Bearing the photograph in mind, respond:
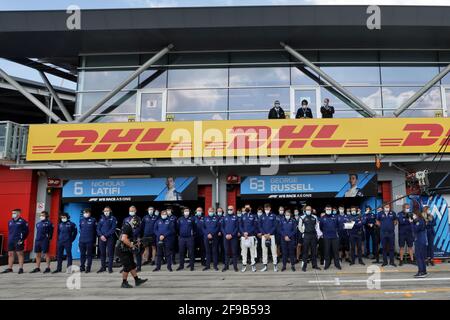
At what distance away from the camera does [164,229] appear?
1240 cm

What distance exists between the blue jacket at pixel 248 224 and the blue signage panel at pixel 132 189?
3.20m

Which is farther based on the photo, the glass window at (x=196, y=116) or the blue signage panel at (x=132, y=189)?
the glass window at (x=196, y=116)

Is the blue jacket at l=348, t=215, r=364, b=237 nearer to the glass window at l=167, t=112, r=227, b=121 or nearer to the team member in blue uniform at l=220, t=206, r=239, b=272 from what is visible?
the team member in blue uniform at l=220, t=206, r=239, b=272

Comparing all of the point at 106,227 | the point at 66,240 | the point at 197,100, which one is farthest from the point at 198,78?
the point at 66,240

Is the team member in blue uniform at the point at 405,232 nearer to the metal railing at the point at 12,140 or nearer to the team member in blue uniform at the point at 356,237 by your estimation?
the team member in blue uniform at the point at 356,237

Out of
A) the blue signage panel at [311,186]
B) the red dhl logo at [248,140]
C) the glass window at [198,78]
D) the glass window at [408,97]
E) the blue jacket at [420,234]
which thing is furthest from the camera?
the glass window at [198,78]

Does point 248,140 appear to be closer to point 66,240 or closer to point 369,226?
point 369,226

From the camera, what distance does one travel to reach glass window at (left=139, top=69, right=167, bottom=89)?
16.5 metres

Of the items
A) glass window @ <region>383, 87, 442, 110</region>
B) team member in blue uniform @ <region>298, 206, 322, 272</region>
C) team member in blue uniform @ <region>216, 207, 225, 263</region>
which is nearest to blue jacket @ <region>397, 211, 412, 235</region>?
team member in blue uniform @ <region>298, 206, 322, 272</region>

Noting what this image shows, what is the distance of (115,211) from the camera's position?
1842cm

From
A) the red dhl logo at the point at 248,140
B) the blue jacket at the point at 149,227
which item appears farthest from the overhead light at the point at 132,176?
the blue jacket at the point at 149,227

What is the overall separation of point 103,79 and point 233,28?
20.0 ft

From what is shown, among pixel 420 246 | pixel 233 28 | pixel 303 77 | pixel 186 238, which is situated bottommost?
pixel 420 246

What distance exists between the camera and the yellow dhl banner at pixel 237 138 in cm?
1366
